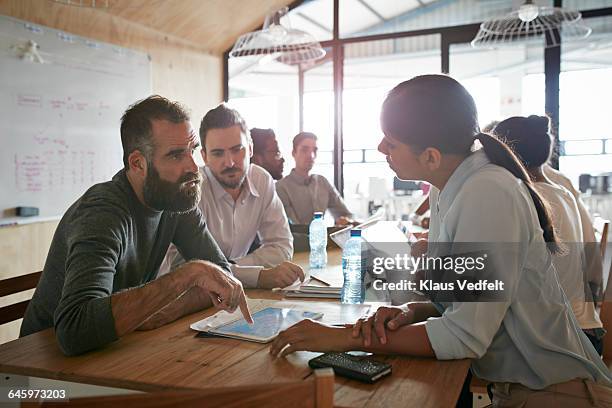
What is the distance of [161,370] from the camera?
111cm

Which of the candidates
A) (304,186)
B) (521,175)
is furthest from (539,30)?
(521,175)

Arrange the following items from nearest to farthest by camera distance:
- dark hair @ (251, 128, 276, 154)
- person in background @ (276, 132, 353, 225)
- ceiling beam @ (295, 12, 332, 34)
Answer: dark hair @ (251, 128, 276, 154) → person in background @ (276, 132, 353, 225) → ceiling beam @ (295, 12, 332, 34)

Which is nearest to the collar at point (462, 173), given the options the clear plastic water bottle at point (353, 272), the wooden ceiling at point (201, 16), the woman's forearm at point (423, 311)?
the woman's forearm at point (423, 311)

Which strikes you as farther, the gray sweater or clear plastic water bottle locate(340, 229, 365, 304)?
clear plastic water bottle locate(340, 229, 365, 304)

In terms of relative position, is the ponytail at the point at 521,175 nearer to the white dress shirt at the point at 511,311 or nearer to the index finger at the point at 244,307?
the white dress shirt at the point at 511,311

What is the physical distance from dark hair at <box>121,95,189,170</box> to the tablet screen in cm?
60

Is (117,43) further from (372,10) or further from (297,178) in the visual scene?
(372,10)

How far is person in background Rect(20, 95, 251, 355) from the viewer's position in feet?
4.08

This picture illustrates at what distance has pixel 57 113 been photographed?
12.0ft

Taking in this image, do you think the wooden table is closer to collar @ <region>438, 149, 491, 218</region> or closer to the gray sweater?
the gray sweater

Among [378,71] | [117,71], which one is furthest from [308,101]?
[117,71]

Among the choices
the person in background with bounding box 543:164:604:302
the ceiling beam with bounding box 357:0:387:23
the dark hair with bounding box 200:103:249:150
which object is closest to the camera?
the person in background with bounding box 543:164:604:302

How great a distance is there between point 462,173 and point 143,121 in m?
0.97

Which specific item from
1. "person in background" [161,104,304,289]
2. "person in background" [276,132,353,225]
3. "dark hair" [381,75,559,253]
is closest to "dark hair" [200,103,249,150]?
"person in background" [161,104,304,289]
